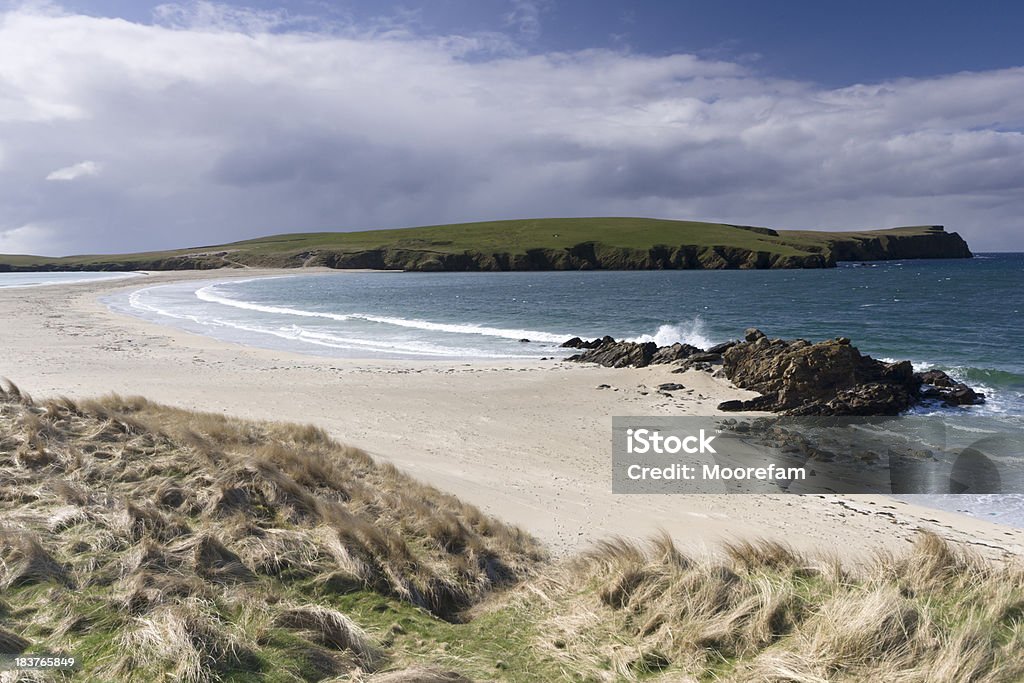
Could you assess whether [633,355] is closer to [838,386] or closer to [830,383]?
[830,383]

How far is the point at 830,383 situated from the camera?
63.5 feet

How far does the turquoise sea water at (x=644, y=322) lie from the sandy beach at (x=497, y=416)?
2729 mm

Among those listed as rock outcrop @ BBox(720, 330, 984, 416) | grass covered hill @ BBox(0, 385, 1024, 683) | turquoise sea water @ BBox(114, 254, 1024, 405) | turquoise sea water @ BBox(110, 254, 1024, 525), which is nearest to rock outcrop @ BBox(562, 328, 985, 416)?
rock outcrop @ BBox(720, 330, 984, 416)

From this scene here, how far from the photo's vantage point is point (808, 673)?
406 centimetres

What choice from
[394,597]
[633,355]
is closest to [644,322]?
[633,355]

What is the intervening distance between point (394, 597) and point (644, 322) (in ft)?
135

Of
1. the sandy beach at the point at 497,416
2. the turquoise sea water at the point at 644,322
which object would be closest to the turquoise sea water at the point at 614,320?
the turquoise sea water at the point at 644,322

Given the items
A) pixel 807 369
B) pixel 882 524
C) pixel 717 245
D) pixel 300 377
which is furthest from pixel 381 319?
pixel 717 245

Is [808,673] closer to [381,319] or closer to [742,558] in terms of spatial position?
[742,558]

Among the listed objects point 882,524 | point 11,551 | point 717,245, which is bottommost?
point 882,524

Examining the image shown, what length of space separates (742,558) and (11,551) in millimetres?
6143

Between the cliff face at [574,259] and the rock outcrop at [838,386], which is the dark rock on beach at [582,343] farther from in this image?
the cliff face at [574,259]

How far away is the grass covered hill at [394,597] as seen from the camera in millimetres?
4133

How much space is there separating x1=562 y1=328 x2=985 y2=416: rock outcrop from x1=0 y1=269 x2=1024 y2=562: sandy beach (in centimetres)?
113
